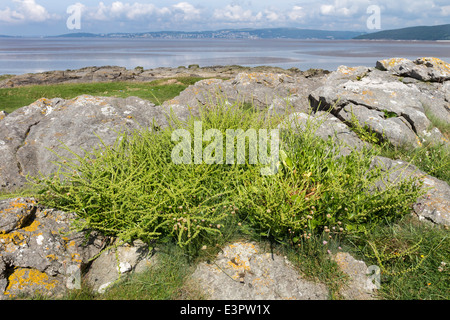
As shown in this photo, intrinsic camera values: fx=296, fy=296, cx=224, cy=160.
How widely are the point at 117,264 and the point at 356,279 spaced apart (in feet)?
9.88

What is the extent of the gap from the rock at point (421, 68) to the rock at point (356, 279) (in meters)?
12.0

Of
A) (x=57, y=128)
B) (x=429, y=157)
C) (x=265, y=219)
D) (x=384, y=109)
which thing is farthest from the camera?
→ (x=384, y=109)

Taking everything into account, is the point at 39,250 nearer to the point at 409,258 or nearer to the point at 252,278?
the point at 252,278

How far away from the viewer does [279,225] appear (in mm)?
3914

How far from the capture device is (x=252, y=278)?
3.62m

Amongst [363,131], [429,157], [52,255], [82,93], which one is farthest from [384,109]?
[82,93]

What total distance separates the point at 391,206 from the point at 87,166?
15.2 ft

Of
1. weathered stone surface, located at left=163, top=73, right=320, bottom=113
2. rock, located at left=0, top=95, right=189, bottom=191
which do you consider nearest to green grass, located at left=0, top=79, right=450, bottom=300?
rock, located at left=0, top=95, right=189, bottom=191

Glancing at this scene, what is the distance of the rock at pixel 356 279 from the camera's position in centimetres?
346

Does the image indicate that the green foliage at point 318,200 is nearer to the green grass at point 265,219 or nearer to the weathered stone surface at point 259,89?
the green grass at point 265,219

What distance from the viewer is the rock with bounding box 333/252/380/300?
3.46 metres

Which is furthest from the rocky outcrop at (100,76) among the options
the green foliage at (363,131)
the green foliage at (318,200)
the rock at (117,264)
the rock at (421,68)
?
the rock at (117,264)

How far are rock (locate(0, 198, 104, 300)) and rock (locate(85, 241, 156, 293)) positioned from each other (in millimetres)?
173
